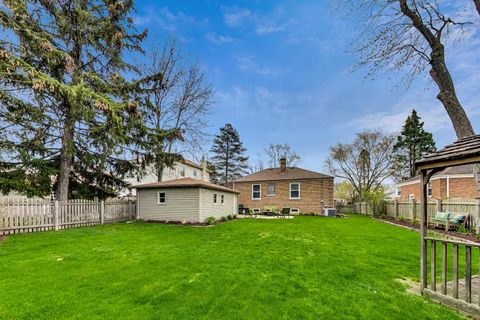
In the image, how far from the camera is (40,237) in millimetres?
8898

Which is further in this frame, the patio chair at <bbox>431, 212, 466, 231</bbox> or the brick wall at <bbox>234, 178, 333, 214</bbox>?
the brick wall at <bbox>234, 178, 333, 214</bbox>

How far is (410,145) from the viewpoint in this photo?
35281 mm

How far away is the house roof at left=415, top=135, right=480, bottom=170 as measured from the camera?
11.9 ft

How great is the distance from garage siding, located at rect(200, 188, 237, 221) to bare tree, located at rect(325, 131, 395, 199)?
1749 centimetres

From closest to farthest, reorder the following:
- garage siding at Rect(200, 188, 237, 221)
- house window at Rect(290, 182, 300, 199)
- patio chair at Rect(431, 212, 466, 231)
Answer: patio chair at Rect(431, 212, 466, 231)
garage siding at Rect(200, 188, 237, 221)
house window at Rect(290, 182, 300, 199)

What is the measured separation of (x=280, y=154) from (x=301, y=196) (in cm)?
1833

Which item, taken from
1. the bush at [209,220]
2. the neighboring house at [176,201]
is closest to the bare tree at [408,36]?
the neighboring house at [176,201]

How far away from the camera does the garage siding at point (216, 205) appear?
47.8ft

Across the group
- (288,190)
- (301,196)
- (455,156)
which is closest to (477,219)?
(455,156)

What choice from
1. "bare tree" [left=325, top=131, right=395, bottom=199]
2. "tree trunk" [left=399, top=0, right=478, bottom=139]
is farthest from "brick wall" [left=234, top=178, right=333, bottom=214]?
"tree trunk" [left=399, top=0, right=478, bottom=139]

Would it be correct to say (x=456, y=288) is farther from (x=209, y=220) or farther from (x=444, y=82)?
(x=209, y=220)

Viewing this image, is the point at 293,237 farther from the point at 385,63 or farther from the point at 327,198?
the point at 327,198

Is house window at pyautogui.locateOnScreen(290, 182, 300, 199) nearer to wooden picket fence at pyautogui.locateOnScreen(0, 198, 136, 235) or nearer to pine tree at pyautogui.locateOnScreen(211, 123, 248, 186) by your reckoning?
wooden picket fence at pyautogui.locateOnScreen(0, 198, 136, 235)

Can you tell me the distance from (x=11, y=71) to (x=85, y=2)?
6.40 meters
